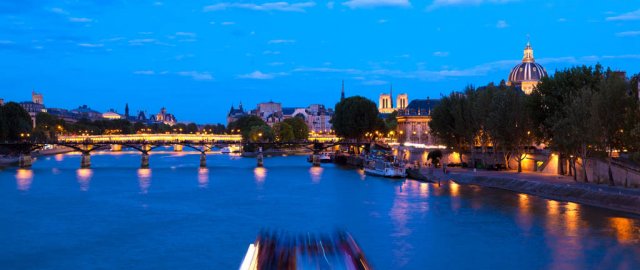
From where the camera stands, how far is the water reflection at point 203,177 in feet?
174

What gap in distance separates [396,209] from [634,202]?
11.0m

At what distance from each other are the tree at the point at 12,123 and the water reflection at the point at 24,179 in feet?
57.6

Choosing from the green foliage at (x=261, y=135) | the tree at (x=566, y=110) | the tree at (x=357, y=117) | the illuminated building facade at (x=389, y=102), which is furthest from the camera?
the illuminated building facade at (x=389, y=102)

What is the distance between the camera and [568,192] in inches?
1458

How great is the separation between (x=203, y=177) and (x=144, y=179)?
4.98 metres

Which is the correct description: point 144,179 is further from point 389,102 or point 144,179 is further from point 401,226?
point 389,102

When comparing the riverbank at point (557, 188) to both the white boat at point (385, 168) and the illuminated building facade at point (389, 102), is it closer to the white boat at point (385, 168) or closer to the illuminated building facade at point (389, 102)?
the white boat at point (385, 168)

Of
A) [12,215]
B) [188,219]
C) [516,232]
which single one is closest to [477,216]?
[516,232]

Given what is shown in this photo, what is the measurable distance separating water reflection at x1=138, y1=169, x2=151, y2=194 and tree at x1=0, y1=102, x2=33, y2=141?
24.1 meters

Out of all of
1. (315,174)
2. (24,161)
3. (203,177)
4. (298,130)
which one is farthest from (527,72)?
(24,161)

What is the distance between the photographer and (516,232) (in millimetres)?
29031

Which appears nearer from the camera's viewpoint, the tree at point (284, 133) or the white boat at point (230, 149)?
the white boat at point (230, 149)

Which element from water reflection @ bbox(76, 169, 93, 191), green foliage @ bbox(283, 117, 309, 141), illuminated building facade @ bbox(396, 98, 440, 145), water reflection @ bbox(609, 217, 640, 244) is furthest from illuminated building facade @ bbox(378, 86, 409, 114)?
water reflection @ bbox(609, 217, 640, 244)

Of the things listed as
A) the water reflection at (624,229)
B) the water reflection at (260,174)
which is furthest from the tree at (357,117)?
the water reflection at (624,229)
